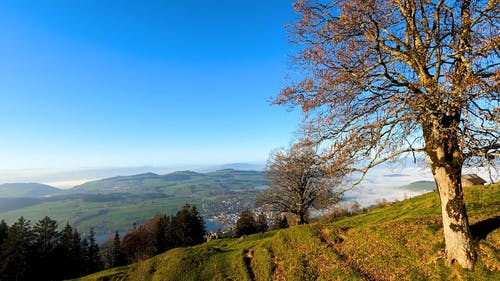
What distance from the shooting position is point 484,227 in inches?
479

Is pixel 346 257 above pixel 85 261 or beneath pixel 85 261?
above

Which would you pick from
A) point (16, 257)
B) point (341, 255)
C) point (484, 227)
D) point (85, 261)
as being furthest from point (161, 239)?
point (484, 227)

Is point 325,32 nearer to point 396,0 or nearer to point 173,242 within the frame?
point 396,0

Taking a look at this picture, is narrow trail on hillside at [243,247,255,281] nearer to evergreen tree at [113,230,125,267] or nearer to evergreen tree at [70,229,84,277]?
evergreen tree at [70,229,84,277]

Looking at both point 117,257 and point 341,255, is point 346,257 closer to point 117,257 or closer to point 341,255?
point 341,255

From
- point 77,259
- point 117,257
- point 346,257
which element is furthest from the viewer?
point 117,257

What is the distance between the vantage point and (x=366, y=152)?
32.9 feet

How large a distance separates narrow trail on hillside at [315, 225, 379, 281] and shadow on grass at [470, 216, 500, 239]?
4821 millimetres

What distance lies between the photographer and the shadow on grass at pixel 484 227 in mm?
11508

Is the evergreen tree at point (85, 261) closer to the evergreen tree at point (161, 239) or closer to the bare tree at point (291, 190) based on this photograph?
the evergreen tree at point (161, 239)

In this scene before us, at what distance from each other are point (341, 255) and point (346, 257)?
342 millimetres

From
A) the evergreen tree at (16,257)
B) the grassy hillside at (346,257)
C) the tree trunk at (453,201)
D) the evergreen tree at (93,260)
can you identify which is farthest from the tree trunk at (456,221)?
the evergreen tree at (93,260)

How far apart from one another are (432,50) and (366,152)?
4.30 meters

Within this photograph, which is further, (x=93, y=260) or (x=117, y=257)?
(x=93, y=260)
